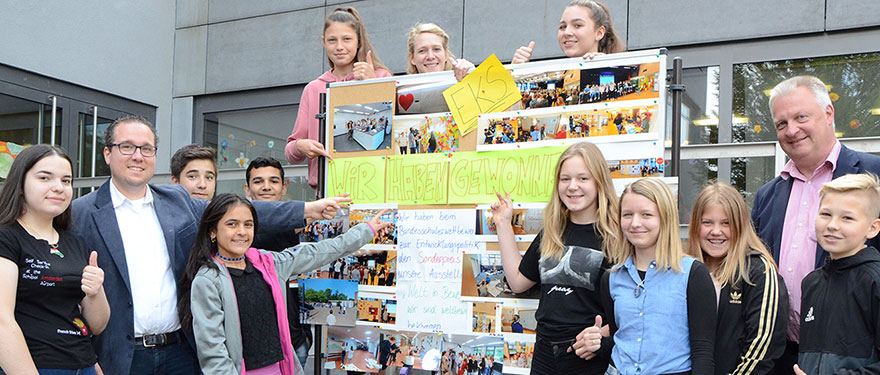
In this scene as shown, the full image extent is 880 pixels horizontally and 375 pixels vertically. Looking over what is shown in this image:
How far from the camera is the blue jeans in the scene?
297cm

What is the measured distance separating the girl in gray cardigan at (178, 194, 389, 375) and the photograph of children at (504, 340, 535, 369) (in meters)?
0.89

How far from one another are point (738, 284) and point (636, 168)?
0.63 metres

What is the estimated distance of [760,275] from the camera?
2.53 meters

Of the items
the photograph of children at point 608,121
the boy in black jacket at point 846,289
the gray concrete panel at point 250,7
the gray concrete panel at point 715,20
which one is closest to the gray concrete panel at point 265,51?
the gray concrete panel at point 250,7

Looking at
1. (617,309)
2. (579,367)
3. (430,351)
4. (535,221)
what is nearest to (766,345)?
(617,309)

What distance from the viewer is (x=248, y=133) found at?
8.12 meters

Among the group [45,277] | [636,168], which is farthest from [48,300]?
[636,168]

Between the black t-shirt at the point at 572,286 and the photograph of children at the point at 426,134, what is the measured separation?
75 centimetres

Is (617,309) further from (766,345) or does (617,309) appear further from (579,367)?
(766,345)

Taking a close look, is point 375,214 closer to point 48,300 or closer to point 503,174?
point 503,174

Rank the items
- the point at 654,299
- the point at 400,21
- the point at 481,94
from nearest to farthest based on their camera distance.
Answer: the point at 654,299
the point at 481,94
the point at 400,21

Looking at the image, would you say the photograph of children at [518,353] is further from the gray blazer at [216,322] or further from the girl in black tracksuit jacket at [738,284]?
the gray blazer at [216,322]

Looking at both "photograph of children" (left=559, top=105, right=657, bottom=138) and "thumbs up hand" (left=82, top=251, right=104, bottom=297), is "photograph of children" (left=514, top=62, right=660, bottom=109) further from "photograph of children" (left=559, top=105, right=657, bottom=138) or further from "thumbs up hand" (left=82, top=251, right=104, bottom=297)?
"thumbs up hand" (left=82, top=251, right=104, bottom=297)

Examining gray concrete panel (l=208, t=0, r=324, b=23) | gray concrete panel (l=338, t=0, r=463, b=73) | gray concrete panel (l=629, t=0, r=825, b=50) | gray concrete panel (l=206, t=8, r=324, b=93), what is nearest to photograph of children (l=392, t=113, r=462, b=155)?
gray concrete panel (l=629, t=0, r=825, b=50)
